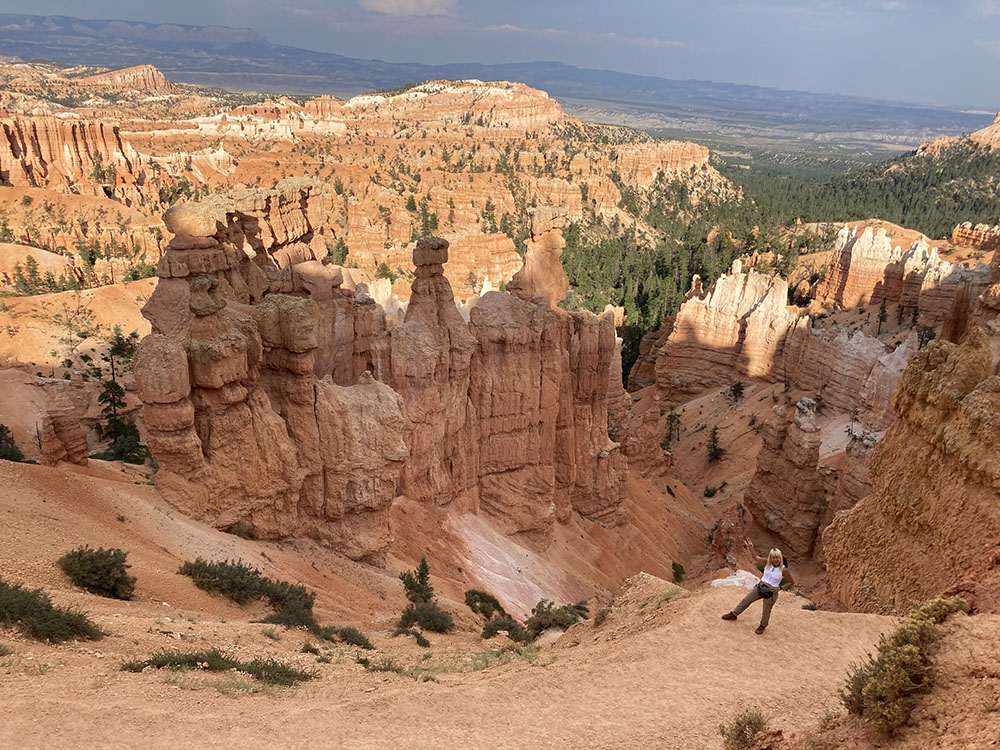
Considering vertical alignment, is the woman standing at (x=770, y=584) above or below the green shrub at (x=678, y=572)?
above

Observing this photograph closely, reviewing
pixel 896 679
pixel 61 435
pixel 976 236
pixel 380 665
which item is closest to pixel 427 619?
pixel 380 665

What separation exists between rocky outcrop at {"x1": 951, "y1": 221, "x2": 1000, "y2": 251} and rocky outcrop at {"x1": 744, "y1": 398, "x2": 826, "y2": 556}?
4982 centimetres

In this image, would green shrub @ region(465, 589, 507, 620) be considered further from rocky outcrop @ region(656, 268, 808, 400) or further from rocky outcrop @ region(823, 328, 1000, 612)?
rocky outcrop @ region(656, 268, 808, 400)

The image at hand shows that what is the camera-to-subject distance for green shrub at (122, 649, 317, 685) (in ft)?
31.6

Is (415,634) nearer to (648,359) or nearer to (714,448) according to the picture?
(714,448)

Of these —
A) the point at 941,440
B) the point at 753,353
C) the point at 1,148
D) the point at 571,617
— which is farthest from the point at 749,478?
the point at 1,148

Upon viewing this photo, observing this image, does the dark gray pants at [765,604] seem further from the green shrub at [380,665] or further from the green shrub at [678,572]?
the green shrub at [678,572]

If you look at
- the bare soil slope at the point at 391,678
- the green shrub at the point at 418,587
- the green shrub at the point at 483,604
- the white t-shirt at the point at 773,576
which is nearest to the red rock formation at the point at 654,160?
the green shrub at the point at 483,604

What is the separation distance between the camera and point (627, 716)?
861 cm

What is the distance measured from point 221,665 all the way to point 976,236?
8159cm

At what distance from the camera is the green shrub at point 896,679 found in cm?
621

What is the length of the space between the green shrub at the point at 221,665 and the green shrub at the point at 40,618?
3.66 feet

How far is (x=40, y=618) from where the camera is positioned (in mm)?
9625

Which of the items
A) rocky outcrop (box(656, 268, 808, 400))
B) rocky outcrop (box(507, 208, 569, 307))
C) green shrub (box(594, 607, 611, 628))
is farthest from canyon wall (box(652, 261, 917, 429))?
green shrub (box(594, 607, 611, 628))
